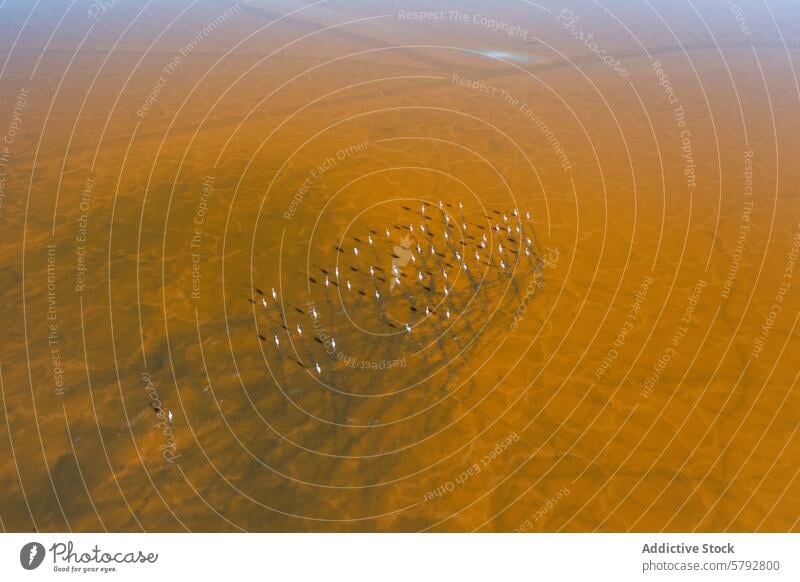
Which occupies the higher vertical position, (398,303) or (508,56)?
(508,56)

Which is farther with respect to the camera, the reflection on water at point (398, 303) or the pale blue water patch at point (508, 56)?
the pale blue water patch at point (508, 56)

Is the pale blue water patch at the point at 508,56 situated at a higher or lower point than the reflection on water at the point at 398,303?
higher

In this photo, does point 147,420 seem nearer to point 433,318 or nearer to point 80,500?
point 80,500

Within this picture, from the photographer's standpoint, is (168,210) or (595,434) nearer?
(595,434)

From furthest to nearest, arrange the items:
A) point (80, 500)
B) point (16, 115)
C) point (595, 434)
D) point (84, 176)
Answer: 1. point (16, 115)
2. point (84, 176)
3. point (595, 434)
4. point (80, 500)

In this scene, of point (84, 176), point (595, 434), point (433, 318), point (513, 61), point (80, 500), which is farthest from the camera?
point (513, 61)

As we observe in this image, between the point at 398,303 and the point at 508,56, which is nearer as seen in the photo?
the point at 398,303

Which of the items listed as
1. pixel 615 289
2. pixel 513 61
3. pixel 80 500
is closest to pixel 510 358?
pixel 615 289

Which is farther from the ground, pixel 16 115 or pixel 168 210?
pixel 16 115
